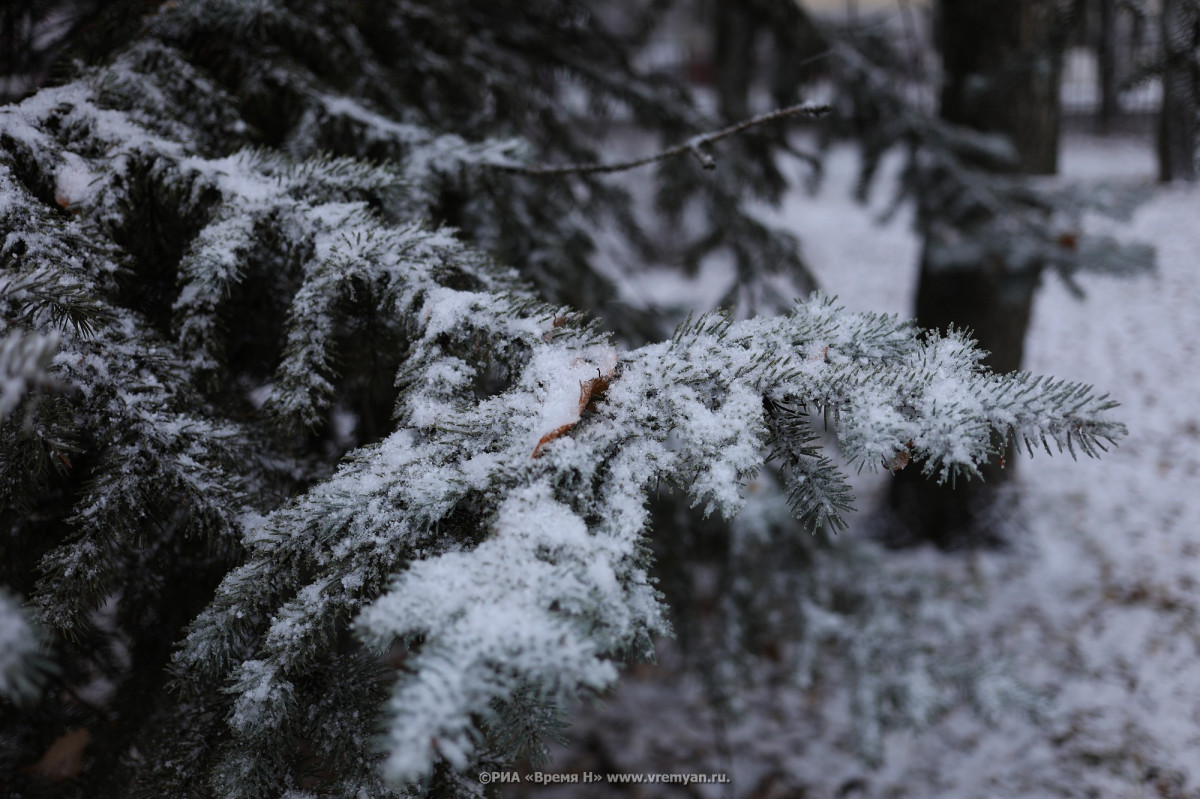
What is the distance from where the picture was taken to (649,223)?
10656 millimetres

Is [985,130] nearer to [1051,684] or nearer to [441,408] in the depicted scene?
[1051,684]

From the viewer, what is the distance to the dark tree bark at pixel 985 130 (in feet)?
12.2

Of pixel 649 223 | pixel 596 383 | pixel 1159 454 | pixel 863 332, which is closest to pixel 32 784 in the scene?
pixel 596 383

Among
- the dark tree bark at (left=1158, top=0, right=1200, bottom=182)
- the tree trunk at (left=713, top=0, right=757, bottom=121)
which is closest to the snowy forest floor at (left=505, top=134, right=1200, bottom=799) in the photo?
the tree trunk at (left=713, top=0, right=757, bottom=121)

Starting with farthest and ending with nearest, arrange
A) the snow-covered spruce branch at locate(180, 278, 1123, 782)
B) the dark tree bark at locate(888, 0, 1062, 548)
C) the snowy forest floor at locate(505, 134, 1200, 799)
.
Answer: the dark tree bark at locate(888, 0, 1062, 548) < the snowy forest floor at locate(505, 134, 1200, 799) < the snow-covered spruce branch at locate(180, 278, 1123, 782)

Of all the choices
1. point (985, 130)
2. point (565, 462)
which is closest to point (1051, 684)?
point (985, 130)

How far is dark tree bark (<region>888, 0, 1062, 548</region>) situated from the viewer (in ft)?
12.2

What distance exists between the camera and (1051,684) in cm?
339

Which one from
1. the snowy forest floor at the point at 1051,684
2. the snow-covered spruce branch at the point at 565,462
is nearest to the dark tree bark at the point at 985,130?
the snowy forest floor at the point at 1051,684

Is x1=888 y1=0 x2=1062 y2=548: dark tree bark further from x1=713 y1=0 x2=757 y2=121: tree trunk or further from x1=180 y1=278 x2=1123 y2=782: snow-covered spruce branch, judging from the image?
x1=180 y1=278 x2=1123 y2=782: snow-covered spruce branch

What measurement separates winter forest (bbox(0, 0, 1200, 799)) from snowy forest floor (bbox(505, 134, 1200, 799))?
1.5 inches

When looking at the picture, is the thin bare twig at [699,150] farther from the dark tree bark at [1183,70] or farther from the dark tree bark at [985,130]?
the dark tree bark at [985,130]

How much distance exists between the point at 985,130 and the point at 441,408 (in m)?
4.44

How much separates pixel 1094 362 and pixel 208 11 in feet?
25.8
